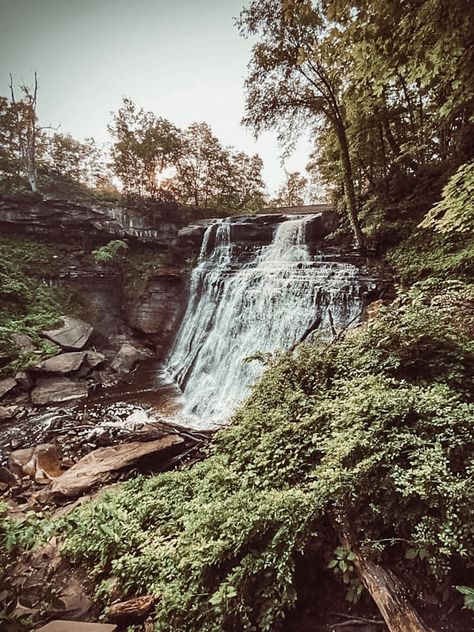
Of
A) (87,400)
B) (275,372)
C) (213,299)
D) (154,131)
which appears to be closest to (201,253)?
(213,299)

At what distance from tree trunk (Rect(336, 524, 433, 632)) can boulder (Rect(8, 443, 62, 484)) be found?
546 centimetres

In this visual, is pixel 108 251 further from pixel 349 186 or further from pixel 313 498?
pixel 313 498

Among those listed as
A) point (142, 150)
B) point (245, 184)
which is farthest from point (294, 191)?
point (142, 150)

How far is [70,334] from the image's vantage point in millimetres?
10719

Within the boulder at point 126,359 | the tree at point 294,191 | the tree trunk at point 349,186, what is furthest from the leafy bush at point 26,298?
the tree at point 294,191

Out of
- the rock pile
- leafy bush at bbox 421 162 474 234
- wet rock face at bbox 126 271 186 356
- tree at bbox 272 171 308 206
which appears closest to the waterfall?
wet rock face at bbox 126 271 186 356

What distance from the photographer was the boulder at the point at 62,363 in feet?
29.1

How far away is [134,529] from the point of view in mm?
2791

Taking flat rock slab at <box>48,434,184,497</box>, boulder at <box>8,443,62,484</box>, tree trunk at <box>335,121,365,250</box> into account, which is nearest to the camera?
flat rock slab at <box>48,434,184,497</box>

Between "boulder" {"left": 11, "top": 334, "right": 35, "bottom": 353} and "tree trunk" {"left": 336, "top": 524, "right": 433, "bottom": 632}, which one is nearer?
"tree trunk" {"left": 336, "top": 524, "right": 433, "bottom": 632}

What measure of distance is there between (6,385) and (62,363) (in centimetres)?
156

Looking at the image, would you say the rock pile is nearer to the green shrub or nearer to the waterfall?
the waterfall

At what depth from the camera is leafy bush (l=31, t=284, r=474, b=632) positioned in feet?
6.03

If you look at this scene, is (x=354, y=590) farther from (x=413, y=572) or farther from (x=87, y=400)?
(x=87, y=400)
